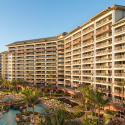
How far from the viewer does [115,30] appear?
118ft

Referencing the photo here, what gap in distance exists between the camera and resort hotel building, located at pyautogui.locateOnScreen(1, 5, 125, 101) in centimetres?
3541

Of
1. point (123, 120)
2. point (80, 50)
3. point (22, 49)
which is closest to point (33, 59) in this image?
point (22, 49)

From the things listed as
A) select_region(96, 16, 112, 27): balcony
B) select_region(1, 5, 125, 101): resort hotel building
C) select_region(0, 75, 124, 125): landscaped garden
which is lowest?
select_region(0, 75, 124, 125): landscaped garden

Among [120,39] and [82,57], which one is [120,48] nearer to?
[120,39]

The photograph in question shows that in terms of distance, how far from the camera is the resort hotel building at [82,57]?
116 feet

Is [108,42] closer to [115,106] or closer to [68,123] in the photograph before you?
[115,106]

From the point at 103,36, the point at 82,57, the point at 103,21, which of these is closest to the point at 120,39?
the point at 103,36

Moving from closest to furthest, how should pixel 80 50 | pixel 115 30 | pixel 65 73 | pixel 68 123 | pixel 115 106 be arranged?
pixel 68 123 → pixel 115 106 → pixel 115 30 → pixel 80 50 → pixel 65 73

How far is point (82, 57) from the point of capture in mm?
51062

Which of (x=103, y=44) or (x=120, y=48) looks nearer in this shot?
(x=120, y=48)

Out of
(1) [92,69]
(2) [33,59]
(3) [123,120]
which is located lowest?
(3) [123,120]

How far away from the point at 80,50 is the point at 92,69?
13.0 m

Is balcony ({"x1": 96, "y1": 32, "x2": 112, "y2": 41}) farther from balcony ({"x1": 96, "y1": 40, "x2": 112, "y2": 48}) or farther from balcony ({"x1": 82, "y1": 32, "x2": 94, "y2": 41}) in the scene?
balcony ({"x1": 82, "y1": 32, "x2": 94, "y2": 41})

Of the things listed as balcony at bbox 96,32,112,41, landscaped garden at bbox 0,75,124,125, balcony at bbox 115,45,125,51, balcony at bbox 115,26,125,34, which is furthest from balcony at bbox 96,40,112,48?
landscaped garden at bbox 0,75,124,125
